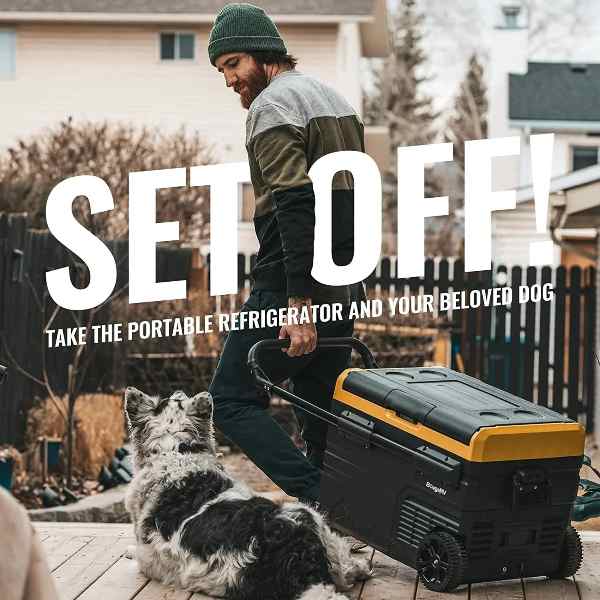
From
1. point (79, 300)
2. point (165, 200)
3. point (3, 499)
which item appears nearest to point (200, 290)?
point (79, 300)

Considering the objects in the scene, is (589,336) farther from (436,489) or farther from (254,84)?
(436,489)

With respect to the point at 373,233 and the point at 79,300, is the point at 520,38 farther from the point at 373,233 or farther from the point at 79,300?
the point at 373,233

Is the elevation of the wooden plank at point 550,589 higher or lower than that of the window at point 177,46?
lower

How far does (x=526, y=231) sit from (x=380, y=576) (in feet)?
69.0

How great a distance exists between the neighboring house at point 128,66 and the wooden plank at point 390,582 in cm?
2106

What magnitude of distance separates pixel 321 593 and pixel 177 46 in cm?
2332

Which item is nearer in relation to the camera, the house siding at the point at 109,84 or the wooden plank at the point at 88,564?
the wooden plank at the point at 88,564

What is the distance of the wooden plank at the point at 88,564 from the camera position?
4.56 metres

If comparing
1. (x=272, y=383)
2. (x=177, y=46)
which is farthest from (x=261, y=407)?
(x=177, y=46)

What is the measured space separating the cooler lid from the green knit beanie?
1272 millimetres

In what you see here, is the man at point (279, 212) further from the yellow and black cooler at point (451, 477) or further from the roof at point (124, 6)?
the roof at point (124, 6)

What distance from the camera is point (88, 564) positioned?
193 inches

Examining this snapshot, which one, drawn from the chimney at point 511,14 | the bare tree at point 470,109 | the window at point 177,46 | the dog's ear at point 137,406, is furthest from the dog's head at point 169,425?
the bare tree at point 470,109

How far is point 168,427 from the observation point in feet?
15.4
